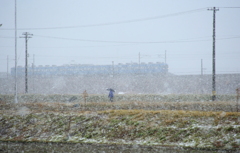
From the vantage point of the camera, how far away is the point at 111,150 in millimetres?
10641

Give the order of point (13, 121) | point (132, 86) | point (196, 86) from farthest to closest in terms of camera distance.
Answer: point (132, 86) < point (196, 86) < point (13, 121)

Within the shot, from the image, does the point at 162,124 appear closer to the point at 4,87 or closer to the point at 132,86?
the point at 132,86

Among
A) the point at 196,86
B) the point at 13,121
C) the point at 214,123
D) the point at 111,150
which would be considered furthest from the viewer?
the point at 196,86

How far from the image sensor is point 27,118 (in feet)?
53.8

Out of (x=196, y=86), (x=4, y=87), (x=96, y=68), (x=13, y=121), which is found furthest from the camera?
(x=96, y=68)

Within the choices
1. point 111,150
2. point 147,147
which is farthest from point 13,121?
point 147,147

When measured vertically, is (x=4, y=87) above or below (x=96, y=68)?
below

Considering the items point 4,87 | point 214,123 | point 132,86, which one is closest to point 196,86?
point 132,86

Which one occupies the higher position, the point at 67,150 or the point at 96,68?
the point at 96,68

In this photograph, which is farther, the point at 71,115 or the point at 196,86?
the point at 196,86

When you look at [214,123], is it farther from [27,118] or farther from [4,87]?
[4,87]

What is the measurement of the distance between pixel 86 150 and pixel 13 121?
7.69m

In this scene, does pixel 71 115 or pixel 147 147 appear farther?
pixel 71 115

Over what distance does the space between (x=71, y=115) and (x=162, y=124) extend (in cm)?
620
